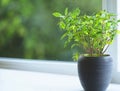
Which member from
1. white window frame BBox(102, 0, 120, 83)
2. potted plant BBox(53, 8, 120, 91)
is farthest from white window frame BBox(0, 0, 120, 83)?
potted plant BBox(53, 8, 120, 91)

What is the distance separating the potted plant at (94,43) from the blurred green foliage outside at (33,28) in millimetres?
365

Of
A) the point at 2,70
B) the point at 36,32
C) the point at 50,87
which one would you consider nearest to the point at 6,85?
the point at 50,87

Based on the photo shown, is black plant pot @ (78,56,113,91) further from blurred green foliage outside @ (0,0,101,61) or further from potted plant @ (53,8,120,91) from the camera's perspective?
blurred green foliage outside @ (0,0,101,61)

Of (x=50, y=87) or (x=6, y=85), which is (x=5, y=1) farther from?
(x=50, y=87)

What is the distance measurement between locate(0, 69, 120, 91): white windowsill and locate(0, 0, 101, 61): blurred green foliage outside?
159 mm

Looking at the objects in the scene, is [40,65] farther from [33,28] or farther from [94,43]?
[94,43]

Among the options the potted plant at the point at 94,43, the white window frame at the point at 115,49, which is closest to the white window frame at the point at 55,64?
the white window frame at the point at 115,49

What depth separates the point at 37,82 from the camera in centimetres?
145

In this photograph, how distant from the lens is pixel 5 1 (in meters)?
1.85

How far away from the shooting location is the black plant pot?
112 centimetres

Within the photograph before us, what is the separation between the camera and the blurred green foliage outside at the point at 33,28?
1.63m

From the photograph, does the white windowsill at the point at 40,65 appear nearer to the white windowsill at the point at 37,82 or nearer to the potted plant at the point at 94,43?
the white windowsill at the point at 37,82

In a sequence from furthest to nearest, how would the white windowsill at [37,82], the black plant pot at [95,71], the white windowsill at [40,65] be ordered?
the white windowsill at [40,65] → the white windowsill at [37,82] → the black plant pot at [95,71]

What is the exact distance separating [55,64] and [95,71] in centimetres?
52
